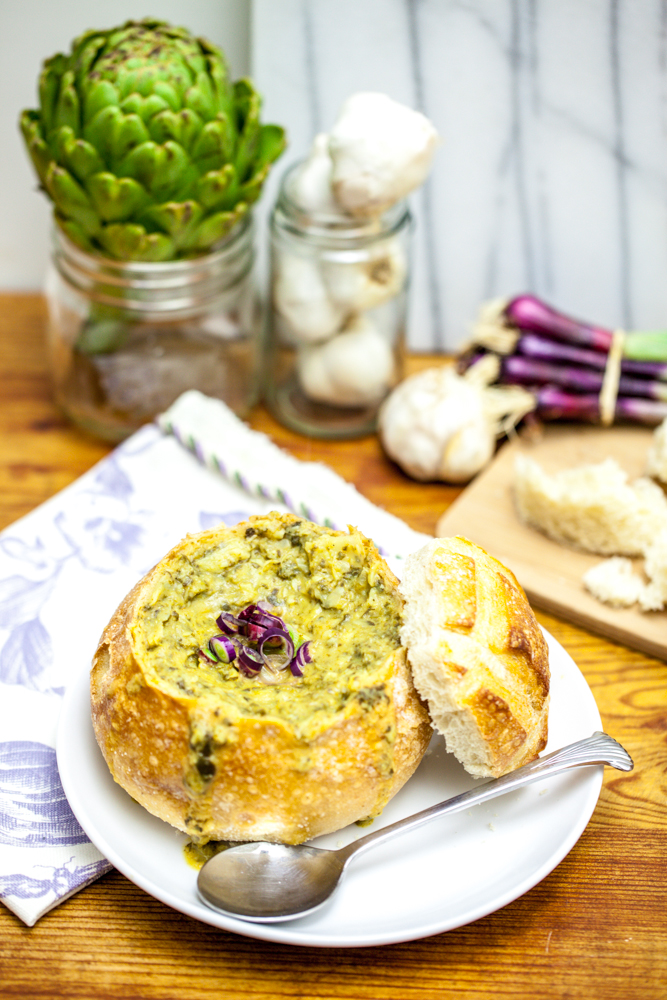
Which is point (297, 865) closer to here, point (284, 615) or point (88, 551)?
point (284, 615)

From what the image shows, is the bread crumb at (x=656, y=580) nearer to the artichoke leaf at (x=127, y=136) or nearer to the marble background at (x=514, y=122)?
the marble background at (x=514, y=122)

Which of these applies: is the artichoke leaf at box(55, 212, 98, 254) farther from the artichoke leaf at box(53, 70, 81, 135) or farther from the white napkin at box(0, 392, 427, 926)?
the white napkin at box(0, 392, 427, 926)

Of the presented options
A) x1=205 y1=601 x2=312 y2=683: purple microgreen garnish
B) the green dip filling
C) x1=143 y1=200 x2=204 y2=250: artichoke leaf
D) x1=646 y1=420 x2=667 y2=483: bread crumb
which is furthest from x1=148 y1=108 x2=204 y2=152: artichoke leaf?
x1=646 y1=420 x2=667 y2=483: bread crumb

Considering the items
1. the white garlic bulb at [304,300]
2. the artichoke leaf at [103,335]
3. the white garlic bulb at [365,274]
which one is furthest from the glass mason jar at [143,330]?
the white garlic bulb at [365,274]

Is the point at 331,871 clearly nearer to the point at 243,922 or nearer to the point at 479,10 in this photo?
the point at 243,922

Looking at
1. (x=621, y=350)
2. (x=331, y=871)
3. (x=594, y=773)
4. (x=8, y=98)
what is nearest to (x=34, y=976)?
(x=331, y=871)
